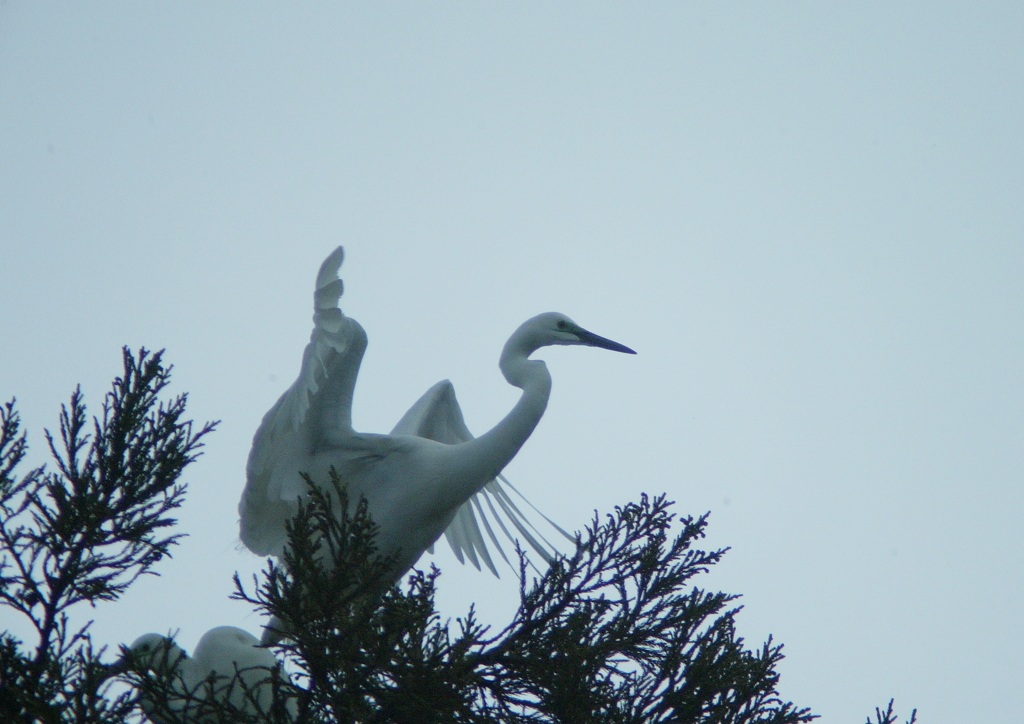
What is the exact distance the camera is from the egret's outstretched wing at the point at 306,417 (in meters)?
4.01

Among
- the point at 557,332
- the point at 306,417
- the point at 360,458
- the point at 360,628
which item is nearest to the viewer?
the point at 360,628

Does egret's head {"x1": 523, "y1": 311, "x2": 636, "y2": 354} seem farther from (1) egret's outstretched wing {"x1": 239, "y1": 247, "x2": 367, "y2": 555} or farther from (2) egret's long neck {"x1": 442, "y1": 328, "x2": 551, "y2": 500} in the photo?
(1) egret's outstretched wing {"x1": 239, "y1": 247, "x2": 367, "y2": 555}

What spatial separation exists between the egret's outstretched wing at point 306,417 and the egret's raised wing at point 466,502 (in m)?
1.03

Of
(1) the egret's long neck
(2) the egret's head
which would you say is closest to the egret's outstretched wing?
(1) the egret's long neck

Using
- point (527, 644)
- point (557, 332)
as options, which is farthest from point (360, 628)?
point (557, 332)

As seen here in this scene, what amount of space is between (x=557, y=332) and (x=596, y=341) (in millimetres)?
272

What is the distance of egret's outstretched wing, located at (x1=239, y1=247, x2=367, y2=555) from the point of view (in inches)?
158

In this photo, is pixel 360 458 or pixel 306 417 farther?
A: pixel 360 458

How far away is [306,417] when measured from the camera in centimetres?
444

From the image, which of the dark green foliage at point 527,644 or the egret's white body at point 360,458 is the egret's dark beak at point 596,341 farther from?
the dark green foliage at point 527,644

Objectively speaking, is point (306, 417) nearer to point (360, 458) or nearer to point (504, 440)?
point (360, 458)

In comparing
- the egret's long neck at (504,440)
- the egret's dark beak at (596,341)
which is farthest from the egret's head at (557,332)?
the egret's long neck at (504,440)

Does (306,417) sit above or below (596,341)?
below

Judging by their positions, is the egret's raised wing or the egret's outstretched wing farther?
the egret's raised wing
